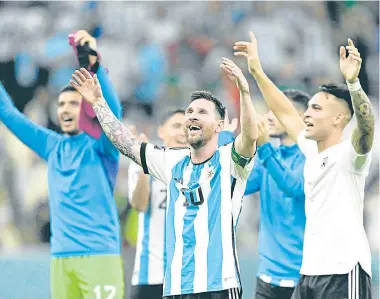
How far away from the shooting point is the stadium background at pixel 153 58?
11.0 m

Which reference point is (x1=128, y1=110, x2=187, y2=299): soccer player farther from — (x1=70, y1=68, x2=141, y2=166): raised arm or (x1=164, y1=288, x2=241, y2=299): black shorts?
(x1=164, y1=288, x2=241, y2=299): black shorts

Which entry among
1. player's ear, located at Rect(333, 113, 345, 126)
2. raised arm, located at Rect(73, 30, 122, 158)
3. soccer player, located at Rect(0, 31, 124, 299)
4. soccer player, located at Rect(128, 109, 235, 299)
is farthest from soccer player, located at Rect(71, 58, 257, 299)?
soccer player, located at Rect(128, 109, 235, 299)

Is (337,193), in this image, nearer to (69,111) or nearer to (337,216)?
(337,216)

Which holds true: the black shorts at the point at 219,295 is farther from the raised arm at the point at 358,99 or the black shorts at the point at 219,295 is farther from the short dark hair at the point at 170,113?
the short dark hair at the point at 170,113

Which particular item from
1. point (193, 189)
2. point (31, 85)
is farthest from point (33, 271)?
point (193, 189)

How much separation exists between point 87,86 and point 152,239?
7.04 ft

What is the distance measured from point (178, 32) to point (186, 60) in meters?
0.53

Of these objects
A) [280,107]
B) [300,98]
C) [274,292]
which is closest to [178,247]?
[280,107]

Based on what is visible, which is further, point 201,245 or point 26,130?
point 26,130

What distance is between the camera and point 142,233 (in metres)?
7.39

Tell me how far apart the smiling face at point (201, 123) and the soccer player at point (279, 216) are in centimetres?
117

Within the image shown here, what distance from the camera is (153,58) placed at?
1231cm

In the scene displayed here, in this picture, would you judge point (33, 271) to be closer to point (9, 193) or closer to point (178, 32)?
point (9, 193)

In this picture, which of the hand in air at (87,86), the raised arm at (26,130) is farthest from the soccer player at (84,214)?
the hand in air at (87,86)
